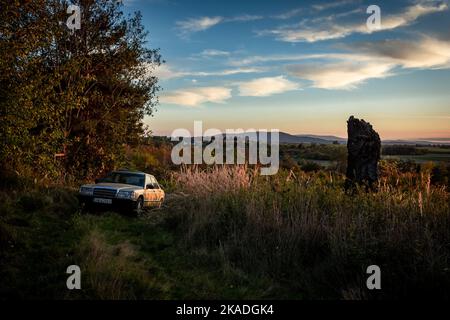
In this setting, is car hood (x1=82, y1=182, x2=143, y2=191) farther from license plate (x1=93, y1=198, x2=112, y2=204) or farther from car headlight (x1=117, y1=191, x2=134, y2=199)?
license plate (x1=93, y1=198, x2=112, y2=204)

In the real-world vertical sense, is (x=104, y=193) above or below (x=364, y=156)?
below

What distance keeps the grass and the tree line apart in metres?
4.58

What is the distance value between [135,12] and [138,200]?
11.4 metres

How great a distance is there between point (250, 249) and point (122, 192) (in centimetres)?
657

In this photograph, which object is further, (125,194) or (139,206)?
(139,206)

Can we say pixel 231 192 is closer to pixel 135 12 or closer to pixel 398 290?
pixel 398 290

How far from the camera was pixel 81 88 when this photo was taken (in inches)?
A: 651

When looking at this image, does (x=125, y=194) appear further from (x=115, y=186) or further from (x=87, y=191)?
(x=87, y=191)

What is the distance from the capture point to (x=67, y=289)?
18.0 ft

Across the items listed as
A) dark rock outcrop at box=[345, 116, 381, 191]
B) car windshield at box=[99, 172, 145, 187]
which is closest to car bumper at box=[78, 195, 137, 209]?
car windshield at box=[99, 172, 145, 187]

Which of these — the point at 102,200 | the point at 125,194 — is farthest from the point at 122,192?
the point at 102,200

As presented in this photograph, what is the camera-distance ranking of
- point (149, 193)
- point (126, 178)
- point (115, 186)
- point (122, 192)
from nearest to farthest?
point (122, 192)
point (115, 186)
point (149, 193)
point (126, 178)

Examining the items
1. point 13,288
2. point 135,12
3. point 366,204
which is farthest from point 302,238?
point 135,12

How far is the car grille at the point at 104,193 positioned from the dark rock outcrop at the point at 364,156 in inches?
283
